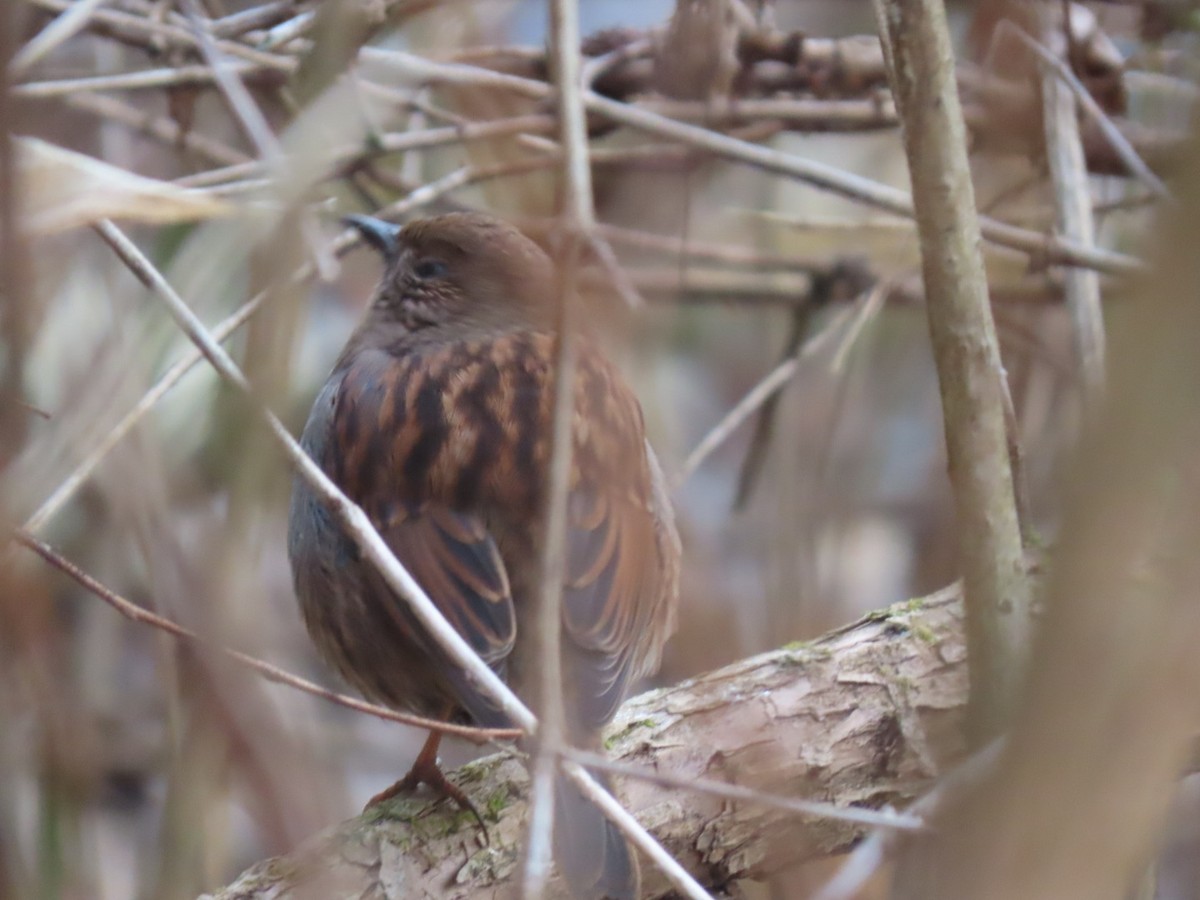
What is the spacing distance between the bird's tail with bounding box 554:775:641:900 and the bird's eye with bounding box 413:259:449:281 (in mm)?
1839

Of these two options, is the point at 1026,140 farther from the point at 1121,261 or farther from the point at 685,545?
the point at 685,545

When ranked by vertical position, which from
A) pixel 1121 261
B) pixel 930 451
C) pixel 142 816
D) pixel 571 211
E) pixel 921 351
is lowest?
pixel 142 816

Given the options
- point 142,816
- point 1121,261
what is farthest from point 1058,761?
point 142,816

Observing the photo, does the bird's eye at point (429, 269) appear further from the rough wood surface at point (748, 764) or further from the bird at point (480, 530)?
the rough wood surface at point (748, 764)

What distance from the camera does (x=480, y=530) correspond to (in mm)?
3088

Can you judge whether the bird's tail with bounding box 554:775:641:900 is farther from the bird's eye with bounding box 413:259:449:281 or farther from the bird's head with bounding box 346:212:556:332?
the bird's eye with bounding box 413:259:449:281

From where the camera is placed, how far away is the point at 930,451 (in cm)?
691

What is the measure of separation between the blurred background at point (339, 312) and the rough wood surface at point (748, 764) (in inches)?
5.9

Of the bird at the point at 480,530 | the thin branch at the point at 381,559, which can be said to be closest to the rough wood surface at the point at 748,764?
the bird at the point at 480,530

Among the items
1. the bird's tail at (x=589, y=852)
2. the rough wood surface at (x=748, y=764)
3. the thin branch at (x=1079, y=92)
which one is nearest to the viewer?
the bird's tail at (x=589, y=852)

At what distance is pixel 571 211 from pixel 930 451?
5594 mm

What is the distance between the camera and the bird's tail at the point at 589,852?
2.52 metres

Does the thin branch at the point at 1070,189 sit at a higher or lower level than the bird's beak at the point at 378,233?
lower

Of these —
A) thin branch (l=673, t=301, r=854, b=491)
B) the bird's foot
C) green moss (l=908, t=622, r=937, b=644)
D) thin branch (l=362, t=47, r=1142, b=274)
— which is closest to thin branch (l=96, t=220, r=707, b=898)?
the bird's foot
